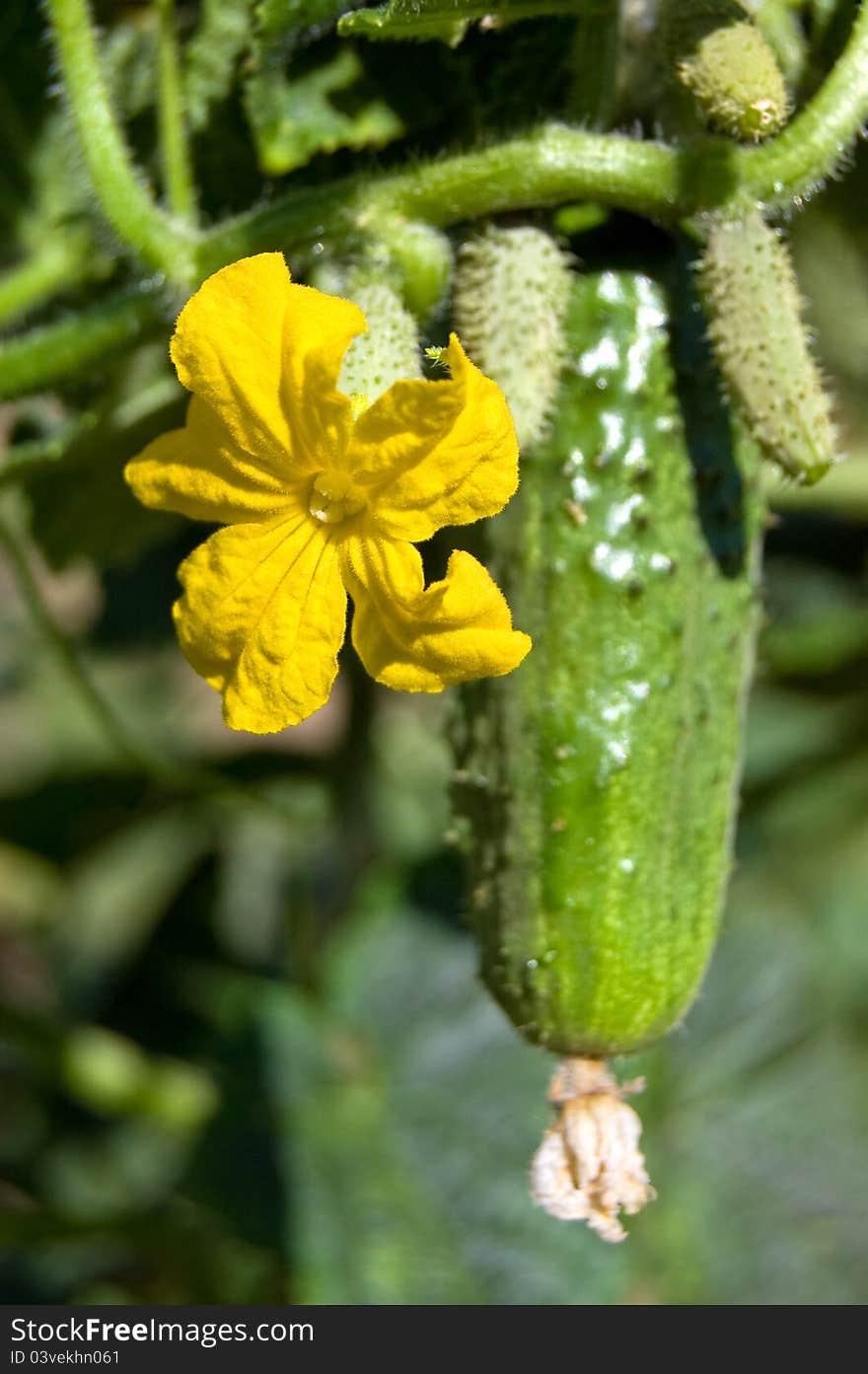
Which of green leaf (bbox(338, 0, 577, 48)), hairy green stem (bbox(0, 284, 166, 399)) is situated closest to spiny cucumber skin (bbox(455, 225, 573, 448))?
green leaf (bbox(338, 0, 577, 48))

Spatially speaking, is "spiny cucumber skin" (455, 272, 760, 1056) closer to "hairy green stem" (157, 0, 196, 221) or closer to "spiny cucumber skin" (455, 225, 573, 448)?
"spiny cucumber skin" (455, 225, 573, 448)

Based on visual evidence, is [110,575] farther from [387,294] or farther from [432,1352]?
[387,294]

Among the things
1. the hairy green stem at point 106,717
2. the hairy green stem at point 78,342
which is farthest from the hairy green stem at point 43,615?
the hairy green stem at point 78,342

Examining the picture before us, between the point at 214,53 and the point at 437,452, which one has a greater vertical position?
the point at 214,53

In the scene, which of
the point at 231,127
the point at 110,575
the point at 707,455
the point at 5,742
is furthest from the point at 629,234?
the point at 5,742

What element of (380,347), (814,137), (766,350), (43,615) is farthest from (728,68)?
(43,615)

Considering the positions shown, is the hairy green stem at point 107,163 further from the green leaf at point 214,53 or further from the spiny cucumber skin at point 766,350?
the spiny cucumber skin at point 766,350

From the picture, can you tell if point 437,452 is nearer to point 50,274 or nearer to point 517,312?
point 517,312
